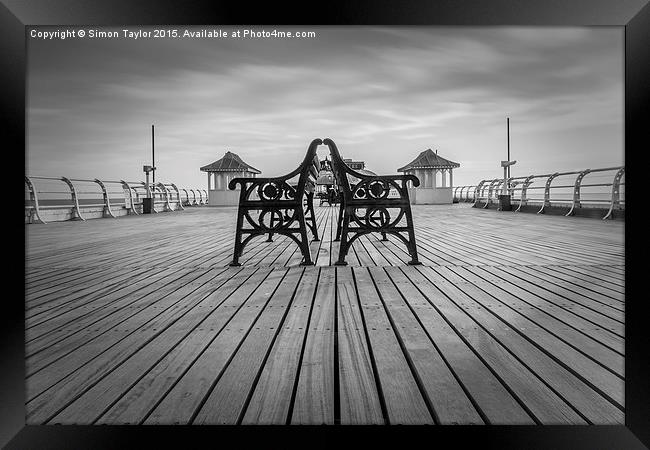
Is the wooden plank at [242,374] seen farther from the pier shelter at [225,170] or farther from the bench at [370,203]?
the pier shelter at [225,170]

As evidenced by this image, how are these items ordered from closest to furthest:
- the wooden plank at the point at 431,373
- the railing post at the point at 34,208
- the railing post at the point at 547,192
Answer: the wooden plank at the point at 431,373 → the railing post at the point at 34,208 → the railing post at the point at 547,192

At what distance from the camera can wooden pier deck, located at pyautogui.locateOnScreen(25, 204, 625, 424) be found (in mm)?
1055

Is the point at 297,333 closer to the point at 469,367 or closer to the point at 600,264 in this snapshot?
the point at 469,367

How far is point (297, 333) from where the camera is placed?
5.40 ft

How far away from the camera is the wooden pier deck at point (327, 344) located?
3.46 ft

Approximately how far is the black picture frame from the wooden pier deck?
0.22 ft

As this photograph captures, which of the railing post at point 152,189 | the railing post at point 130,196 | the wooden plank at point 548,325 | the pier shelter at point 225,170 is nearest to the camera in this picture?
the wooden plank at point 548,325

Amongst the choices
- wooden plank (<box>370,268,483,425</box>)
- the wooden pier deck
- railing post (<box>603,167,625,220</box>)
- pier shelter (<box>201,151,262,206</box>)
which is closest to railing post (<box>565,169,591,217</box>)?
railing post (<box>603,167,625,220</box>)

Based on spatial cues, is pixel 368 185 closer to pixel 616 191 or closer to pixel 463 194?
pixel 616 191

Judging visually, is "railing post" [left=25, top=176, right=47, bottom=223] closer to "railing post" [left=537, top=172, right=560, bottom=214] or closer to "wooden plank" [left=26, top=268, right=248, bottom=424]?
"wooden plank" [left=26, top=268, right=248, bottom=424]

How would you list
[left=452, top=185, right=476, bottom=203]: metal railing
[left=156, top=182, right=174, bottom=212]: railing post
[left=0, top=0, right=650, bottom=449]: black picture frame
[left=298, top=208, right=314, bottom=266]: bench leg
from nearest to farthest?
[left=0, top=0, right=650, bottom=449]: black picture frame < [left=298, top=208, right=314, bottom=266]: bench leg < [left=156, top=182, right=174, bottom=212]: railing post < [left=452, top=185, right=476, bottom=203]: metal railing

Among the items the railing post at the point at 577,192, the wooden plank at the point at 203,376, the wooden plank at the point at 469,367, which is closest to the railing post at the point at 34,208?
the wooden plank at the point at 203,376
